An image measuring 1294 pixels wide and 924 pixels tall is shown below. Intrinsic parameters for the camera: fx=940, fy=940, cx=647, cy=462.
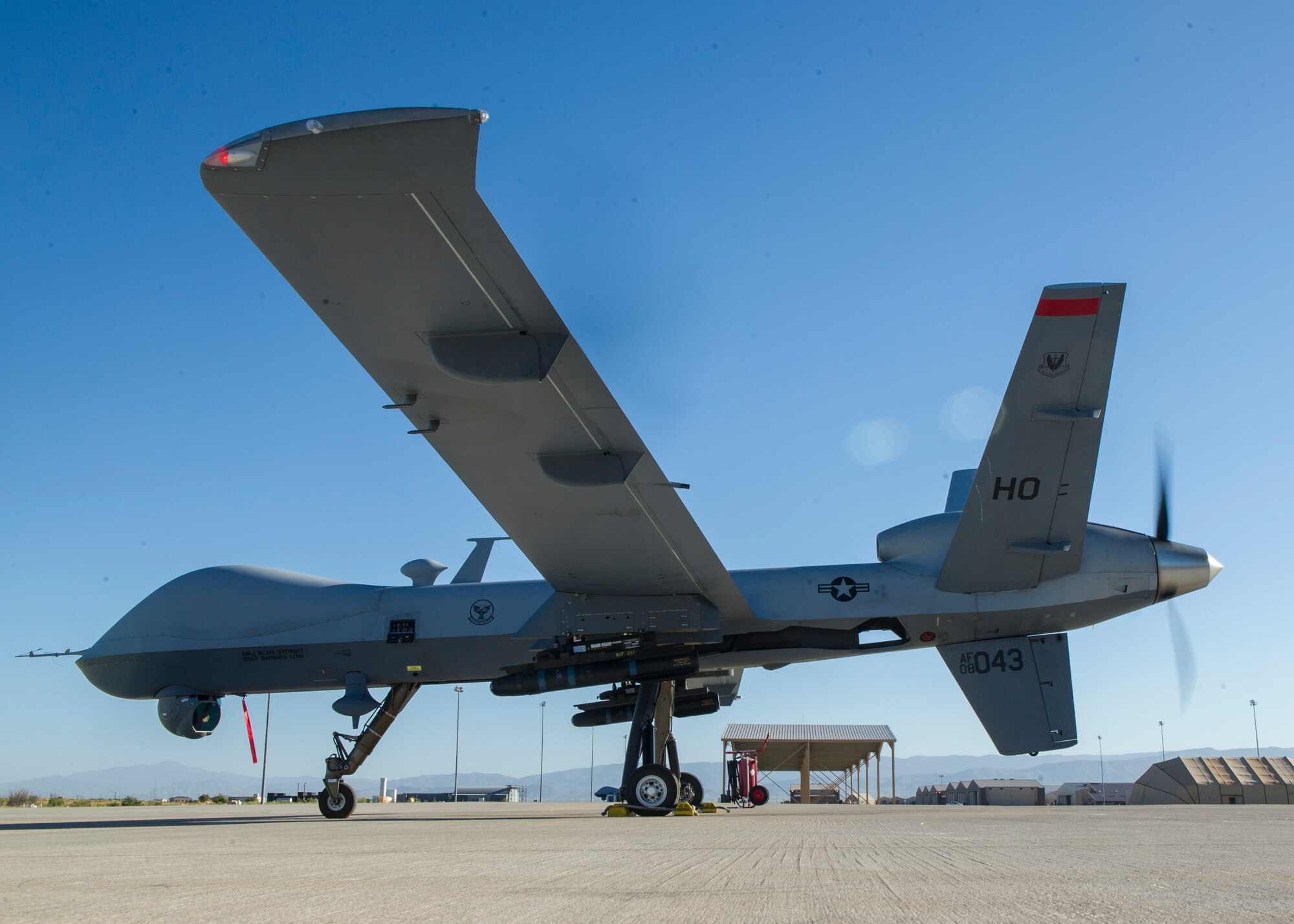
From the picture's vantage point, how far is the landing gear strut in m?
14.8

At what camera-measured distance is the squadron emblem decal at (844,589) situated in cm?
1323

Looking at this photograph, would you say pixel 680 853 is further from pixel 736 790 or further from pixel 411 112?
pixel 736 790

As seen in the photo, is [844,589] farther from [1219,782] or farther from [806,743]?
[806,743]

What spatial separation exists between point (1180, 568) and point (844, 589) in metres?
4.42

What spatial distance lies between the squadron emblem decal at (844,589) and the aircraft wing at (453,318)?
283cm

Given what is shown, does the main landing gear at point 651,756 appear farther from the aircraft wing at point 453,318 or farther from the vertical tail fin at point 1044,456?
the vertical tail fin at point 1044,456

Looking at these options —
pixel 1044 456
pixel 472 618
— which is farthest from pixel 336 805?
pixel 1044 456

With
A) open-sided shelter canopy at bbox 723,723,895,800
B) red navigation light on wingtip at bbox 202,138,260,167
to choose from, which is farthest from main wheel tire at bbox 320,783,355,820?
open-sided shelter canopy at bbox 723,723,895,800

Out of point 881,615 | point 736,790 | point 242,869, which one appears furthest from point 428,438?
point 736,790

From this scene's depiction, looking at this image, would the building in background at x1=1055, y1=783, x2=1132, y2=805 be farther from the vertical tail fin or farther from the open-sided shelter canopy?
the vertical tail fin

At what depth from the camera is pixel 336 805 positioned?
15.0m

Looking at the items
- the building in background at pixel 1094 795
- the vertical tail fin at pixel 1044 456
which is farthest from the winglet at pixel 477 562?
the building in background at pixel 1094 795

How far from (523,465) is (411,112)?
4619 millimetres

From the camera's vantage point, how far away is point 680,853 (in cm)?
539
